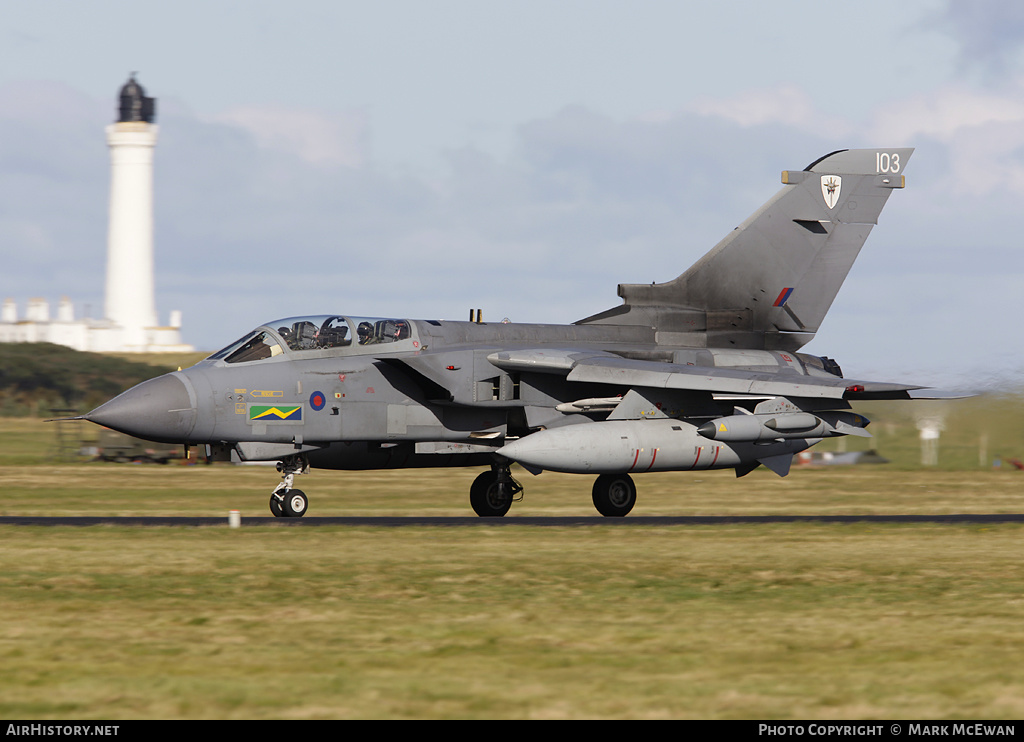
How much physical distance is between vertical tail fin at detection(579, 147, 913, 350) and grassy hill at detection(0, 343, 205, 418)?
1528 inches

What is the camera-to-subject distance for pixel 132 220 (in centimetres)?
7556

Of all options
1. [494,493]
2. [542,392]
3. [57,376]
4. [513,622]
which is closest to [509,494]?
[494,493]

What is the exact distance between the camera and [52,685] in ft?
24.0

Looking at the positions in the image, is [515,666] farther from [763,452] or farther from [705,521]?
[763,452]

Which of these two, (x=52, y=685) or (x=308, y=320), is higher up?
(x=308, y=320)

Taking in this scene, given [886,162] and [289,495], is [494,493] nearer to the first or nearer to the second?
[289,495]

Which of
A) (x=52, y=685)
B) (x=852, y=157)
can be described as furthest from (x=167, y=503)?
(x=52, y=685)

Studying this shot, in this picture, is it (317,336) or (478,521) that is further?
(317,336)

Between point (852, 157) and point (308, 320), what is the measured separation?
34.7 ft

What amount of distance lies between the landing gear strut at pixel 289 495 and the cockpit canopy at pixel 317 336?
1.65 m

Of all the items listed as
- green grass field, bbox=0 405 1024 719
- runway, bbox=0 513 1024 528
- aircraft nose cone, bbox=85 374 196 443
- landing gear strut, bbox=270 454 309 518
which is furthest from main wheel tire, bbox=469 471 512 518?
aircraft nose cone, bbox=85 374 196 443

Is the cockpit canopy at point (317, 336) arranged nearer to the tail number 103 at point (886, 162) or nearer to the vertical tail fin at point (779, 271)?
the vertical tail fin at point (779, 271)

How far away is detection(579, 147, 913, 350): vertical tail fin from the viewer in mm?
22250

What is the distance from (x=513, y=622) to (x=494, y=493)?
1100cm
